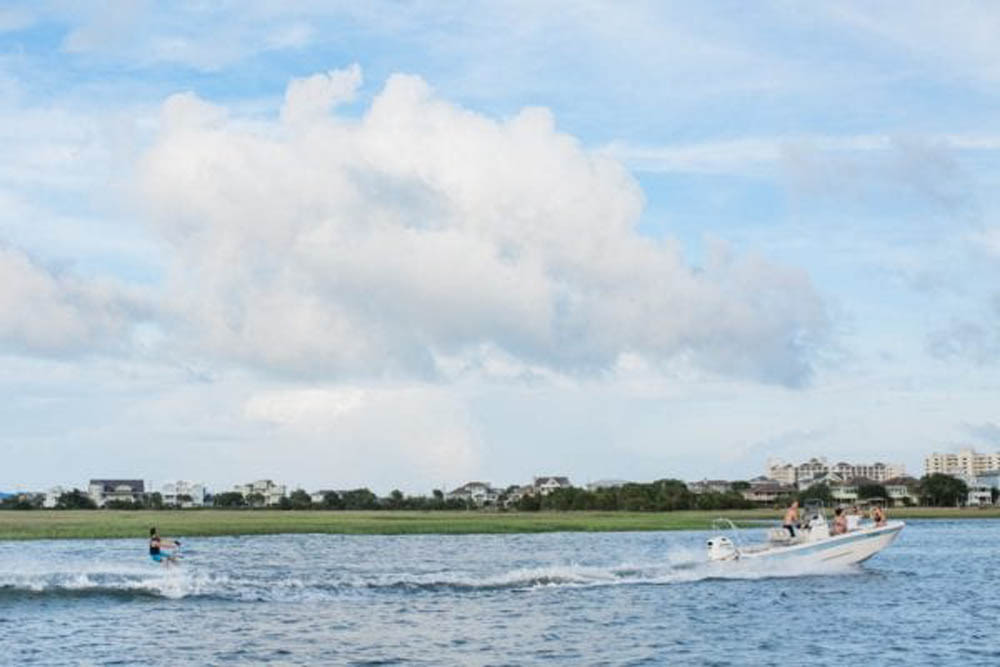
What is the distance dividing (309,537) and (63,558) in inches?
1622

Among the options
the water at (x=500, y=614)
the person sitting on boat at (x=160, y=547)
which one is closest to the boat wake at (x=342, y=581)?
the water at (x=500, y=614)

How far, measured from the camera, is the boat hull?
193ft

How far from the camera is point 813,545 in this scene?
5953cm

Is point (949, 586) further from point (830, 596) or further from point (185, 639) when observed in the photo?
point (185, 639)

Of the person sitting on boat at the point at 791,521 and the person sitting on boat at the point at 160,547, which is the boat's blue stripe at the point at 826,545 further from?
the person sitting on boat at the point at 160,547

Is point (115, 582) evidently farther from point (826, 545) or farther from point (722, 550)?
point (826, 545)

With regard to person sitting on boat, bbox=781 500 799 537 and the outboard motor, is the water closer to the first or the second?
the outboard motor

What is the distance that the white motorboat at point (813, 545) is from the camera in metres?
58.8

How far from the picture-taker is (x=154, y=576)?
201 feet

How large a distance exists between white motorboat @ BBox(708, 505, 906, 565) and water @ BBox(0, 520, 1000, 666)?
88 cm

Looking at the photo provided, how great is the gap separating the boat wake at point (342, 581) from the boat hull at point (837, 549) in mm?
499

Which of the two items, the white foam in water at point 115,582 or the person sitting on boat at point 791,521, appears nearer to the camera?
the white foam in water at point 115,582

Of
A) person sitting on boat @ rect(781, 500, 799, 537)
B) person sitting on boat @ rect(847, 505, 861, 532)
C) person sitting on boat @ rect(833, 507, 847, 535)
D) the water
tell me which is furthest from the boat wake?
person sitting on boat @ rect(847, 505, 861, 532)

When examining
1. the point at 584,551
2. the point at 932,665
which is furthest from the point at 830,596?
the point at 584,551
